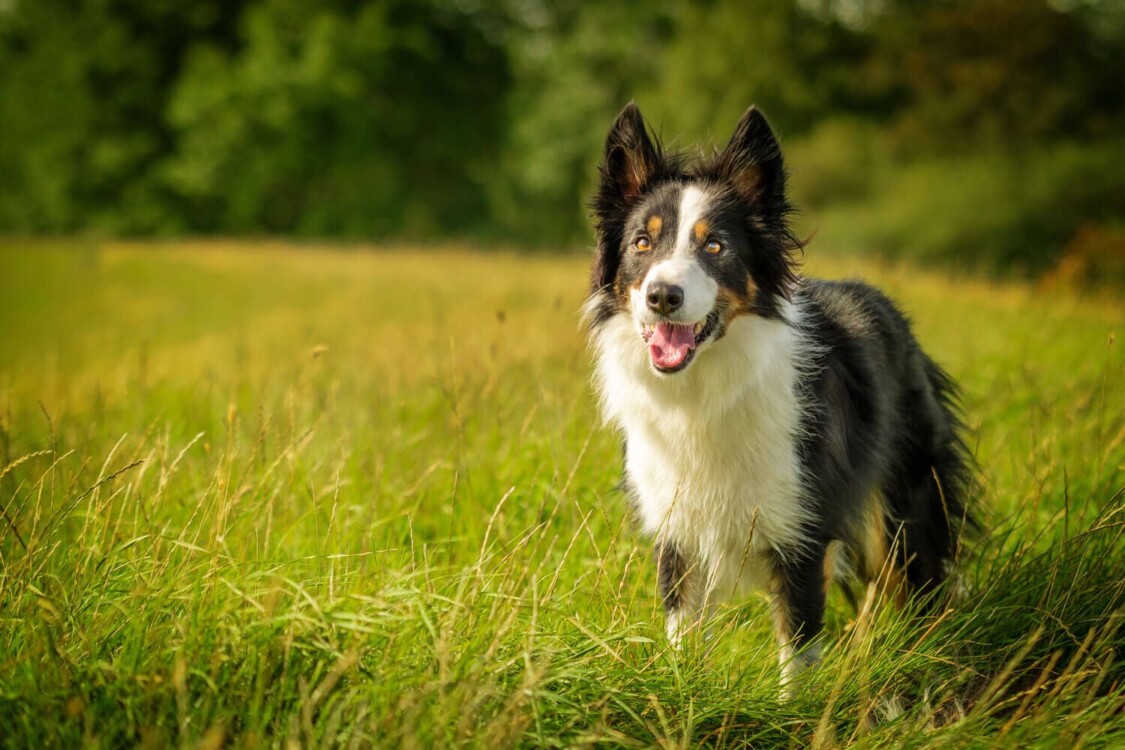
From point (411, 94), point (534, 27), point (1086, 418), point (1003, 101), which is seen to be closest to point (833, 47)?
point (1003, 101)

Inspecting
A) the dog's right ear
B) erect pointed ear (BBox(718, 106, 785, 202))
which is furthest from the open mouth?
erect pointed ear (BBox(718, 106, 785, 202))

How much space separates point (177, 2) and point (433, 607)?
1495 inches

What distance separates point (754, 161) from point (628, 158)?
0.47 meters

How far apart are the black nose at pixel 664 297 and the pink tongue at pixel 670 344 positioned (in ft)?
0.46

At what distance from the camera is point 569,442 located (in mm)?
4293

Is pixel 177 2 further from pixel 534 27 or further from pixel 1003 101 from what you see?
pixel 1003 101

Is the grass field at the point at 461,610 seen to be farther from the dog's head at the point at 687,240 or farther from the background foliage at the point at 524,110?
the background foliage at the point at 524,110

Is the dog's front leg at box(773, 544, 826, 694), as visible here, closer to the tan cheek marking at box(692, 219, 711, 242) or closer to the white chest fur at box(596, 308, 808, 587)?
the white chest fur at box(596, 308, 808, 587)

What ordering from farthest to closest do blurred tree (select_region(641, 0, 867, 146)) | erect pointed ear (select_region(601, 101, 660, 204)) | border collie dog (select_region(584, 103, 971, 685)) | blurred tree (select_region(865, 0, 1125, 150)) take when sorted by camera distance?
blurred tree (select_region(641, 0, 867, 146)) < blurred tree (select_region(865, 0, 1125, 150)) < erect pointed ear (select_region(601, 101, 660, 204)) < border collie dog (select_region(584, 103, 971, 685))

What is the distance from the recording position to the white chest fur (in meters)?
2.94

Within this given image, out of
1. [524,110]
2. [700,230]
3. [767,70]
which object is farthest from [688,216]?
[524,110]

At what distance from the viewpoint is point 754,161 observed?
3.10 meters

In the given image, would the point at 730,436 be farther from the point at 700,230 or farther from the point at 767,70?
the point at 767,70

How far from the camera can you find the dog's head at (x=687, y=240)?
9.16ft
